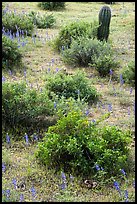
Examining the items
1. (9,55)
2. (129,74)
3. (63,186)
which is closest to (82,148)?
(63,186)

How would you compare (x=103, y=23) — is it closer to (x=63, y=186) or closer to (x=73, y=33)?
(x=73, y=33)

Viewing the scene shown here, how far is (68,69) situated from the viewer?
24.7ft

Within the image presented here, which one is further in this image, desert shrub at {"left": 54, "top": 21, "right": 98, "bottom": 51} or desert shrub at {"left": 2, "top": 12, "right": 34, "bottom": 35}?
desert shrub at {"left": 2, "top": 12, "right": 34, "bottom": 35}

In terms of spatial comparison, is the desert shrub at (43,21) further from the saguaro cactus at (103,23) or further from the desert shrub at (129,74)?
the desert shrub at (129,74)

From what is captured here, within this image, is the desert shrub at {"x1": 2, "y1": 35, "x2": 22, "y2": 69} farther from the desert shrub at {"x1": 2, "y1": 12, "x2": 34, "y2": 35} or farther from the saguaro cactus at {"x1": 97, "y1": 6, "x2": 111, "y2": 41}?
the saguaro cactus at {"x1": 97, "y1": 6, "x2": 111, "y2": 41}

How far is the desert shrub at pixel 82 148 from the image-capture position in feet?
13.9

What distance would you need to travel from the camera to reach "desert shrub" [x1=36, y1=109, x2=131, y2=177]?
13.9 feet

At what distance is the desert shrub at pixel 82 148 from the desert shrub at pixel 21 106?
63 cm

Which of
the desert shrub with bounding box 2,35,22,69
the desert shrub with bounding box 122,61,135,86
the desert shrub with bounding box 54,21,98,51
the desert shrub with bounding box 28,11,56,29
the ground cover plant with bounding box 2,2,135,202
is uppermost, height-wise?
the desert shrub with bounding box 28,11,56,29

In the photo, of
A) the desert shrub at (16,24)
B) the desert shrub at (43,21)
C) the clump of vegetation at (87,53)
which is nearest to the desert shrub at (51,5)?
the desert shrub at (43,21)

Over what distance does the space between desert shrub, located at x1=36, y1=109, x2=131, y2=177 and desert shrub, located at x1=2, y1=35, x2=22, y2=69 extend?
2.99m

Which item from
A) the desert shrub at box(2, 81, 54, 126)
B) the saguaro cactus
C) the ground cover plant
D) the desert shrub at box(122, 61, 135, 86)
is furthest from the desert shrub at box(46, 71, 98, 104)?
the saguaro cactus

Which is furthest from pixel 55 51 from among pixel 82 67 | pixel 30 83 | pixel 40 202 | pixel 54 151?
pixel 40 202

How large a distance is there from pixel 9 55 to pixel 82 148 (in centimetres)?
341
